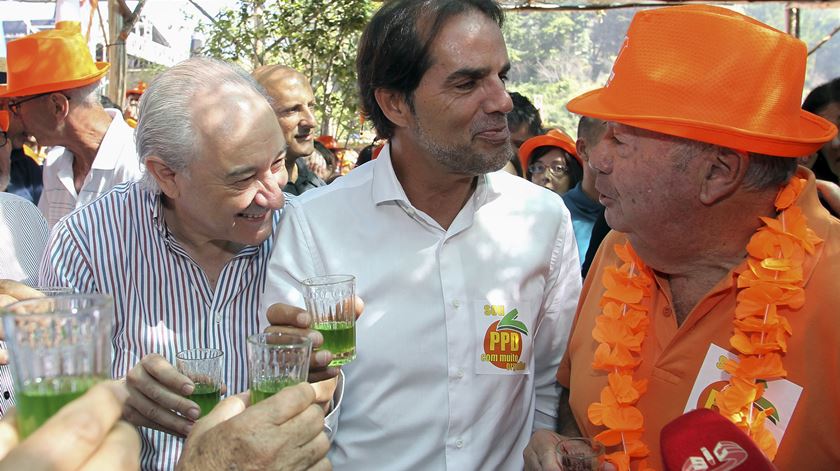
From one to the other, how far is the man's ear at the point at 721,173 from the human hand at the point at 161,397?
67.7 inches

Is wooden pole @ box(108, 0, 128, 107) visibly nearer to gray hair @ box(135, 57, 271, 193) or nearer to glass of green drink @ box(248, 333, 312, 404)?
gray hair @ box(135, 57, 271, 193)

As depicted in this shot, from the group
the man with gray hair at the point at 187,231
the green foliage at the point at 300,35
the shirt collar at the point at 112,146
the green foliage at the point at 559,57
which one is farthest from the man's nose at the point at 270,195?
the green foliage at the point at 559,57

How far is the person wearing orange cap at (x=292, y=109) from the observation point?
559 centimetres

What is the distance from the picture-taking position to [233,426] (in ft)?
5.27

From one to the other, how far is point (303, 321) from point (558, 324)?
1.23 metres

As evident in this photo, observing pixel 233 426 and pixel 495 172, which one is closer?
pixel 233 426

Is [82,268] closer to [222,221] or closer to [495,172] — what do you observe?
[222,221]

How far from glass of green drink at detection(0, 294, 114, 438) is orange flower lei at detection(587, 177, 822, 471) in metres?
1.73

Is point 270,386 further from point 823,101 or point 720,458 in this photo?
point 823,101

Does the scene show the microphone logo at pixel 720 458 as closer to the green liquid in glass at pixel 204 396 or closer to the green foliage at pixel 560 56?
the green liquid in glass at pixel 204 396

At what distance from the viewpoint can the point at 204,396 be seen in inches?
92.4

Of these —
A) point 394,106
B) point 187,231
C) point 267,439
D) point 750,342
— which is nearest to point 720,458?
point 750,342

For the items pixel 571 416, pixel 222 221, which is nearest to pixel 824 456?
pixel 571 416

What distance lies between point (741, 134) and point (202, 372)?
1.83m
